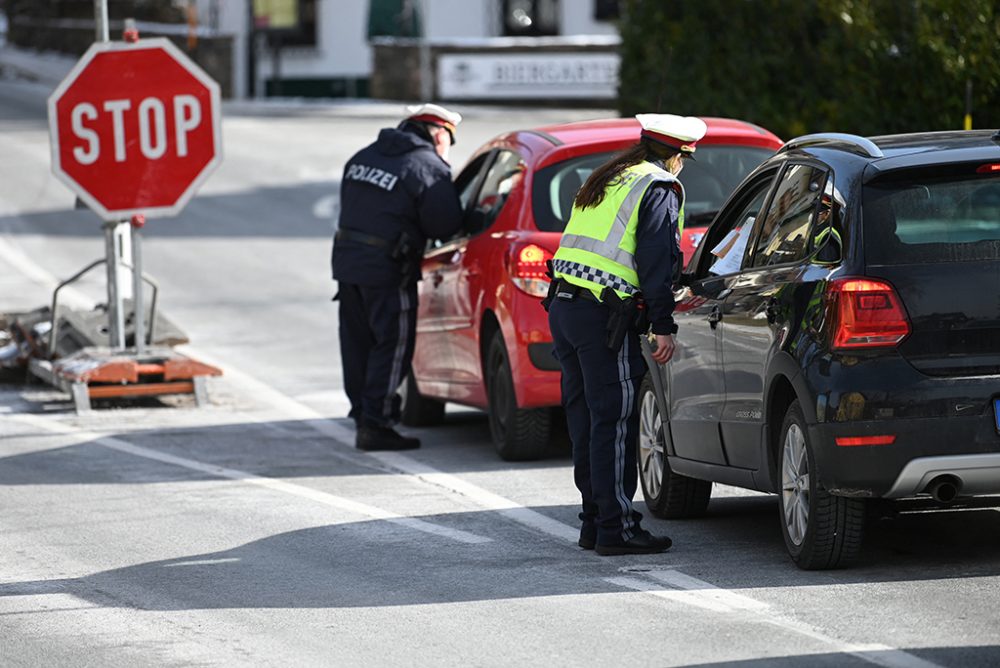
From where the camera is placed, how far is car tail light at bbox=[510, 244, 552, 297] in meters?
10.5

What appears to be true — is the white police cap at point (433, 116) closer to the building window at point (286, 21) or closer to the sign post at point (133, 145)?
the sign post at point (133, 145)

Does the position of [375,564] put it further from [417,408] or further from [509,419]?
[417,408]

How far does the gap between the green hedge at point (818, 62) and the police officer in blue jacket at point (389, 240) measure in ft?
8.28

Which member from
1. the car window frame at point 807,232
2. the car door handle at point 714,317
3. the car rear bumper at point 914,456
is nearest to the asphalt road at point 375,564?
the car rear bumper at point 914,456

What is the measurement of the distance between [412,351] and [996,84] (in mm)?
4370

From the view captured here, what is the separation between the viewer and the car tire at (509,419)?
10836 mm

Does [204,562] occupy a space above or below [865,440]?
below

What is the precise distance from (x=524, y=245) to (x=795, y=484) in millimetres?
3346

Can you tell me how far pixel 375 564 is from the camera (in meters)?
8.02

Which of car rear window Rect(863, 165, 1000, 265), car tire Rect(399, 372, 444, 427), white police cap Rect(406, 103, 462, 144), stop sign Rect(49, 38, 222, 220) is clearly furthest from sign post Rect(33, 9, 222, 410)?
car rear window Rect(863, 165, 1000, 265)

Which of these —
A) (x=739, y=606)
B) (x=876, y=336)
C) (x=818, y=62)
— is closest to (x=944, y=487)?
(x=876, y=336)

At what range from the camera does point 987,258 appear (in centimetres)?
709

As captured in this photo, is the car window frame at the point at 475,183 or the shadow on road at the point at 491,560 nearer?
the shadow on road at the point at 491,560

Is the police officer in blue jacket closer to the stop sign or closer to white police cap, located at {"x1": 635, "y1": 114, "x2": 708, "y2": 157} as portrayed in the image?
the stop sign
